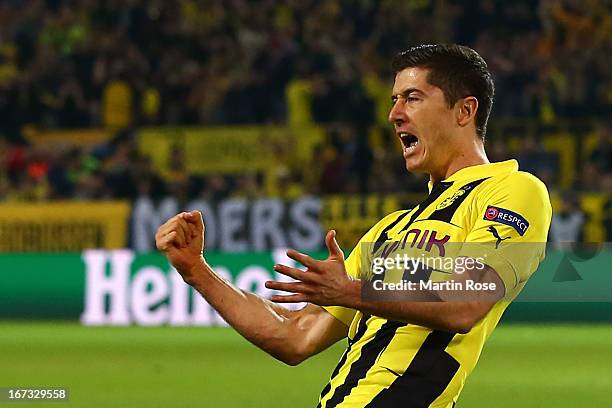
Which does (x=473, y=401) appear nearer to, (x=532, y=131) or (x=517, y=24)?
(x=532, y=131)

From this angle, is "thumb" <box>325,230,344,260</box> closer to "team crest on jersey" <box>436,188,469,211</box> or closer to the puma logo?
the puma logo

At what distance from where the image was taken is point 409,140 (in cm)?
389

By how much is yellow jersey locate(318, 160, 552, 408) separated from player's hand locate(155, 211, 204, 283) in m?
0.55

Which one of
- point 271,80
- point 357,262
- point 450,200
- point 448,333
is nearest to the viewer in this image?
point 448,333

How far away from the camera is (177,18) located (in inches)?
810

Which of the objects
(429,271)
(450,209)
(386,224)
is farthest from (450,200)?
(429,271)

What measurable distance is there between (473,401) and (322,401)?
16.3 feet

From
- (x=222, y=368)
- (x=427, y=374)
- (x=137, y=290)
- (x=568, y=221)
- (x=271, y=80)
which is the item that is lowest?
(x=222, y=368)

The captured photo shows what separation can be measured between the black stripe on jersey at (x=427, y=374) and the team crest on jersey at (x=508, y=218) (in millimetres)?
348

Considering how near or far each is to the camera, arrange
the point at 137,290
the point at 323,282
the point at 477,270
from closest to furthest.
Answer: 1. the point at 323,282
2. the point at 477,270
3. the point at 137,290

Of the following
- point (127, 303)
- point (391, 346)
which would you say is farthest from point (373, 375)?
point (127, 303)

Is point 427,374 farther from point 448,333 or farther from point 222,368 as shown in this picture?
point 222,368

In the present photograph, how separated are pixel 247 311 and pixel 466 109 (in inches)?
36.2

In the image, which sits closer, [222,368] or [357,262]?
[357,262]
